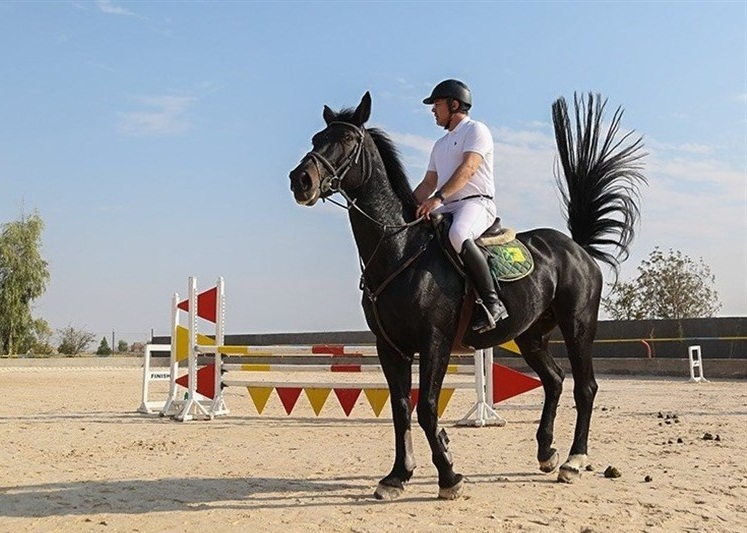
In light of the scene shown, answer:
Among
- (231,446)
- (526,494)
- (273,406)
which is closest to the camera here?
(526,494)

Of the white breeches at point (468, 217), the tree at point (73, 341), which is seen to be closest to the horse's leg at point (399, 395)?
the white breeches at point (468, 217)

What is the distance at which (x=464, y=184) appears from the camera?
5.24 meters

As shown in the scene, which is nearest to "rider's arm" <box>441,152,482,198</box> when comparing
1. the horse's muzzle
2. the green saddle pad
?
the green saddle pad

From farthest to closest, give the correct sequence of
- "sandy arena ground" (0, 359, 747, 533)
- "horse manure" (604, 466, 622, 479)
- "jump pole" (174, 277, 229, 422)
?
"jump pole" (174, 277, 229, 422)
"horse manure" (604, 466, 622, 479)
"sandy arena ground" (0, 359, 747, 533)

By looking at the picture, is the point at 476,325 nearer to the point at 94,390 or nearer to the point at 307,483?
the point at 307,483

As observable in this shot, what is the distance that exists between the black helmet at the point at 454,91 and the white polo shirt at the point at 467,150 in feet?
0.44

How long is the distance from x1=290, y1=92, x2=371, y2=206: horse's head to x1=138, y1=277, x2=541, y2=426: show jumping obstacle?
4.38m

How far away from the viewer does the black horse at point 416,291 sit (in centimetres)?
502

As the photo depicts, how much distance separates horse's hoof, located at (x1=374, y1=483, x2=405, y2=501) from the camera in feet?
16.4

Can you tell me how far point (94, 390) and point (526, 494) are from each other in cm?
1438

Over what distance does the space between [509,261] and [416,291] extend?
2.85 feet

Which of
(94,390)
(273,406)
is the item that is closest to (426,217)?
(273,406)

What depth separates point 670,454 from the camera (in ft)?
22.1

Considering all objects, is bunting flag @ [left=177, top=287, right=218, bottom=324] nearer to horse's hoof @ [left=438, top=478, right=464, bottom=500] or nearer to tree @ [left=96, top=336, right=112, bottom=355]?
horse's hoof @ [left=438, top=478, right=464, bottom=500]
